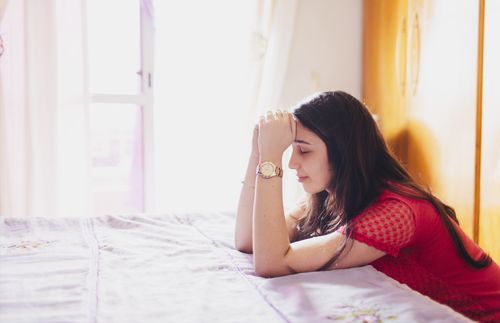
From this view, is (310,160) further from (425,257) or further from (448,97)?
(448,97)

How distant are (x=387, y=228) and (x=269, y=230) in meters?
0.24

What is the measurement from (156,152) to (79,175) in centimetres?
44

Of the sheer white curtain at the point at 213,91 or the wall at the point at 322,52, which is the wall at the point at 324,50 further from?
the sheer white curtain at the point at 213,91

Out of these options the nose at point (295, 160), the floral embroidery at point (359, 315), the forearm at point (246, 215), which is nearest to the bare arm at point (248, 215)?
the forearm at point (246, 215)

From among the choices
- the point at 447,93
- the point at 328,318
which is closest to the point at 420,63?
the point at 447,93

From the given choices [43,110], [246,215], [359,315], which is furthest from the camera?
[43,110]

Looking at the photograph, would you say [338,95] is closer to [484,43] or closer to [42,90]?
[484,43]

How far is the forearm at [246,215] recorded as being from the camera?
3.73 feet

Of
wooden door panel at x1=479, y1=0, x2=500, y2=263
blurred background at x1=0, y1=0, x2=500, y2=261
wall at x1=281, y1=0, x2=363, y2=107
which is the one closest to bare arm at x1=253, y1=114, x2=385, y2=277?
wooden door panel at x1=479, y1=0, x2=500, y2=263

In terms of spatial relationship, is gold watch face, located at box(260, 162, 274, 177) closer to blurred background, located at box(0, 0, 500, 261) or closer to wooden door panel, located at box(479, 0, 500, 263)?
wooden door panel, located at box(479, 0, 500, 263)

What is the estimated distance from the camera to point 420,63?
2.28 meters

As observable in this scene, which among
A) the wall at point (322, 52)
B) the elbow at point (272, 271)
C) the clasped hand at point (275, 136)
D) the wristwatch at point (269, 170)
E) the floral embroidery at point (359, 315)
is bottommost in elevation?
the elbow at point (272, 271)

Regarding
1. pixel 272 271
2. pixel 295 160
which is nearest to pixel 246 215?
pixel 295 160

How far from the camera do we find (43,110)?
2.40 m
